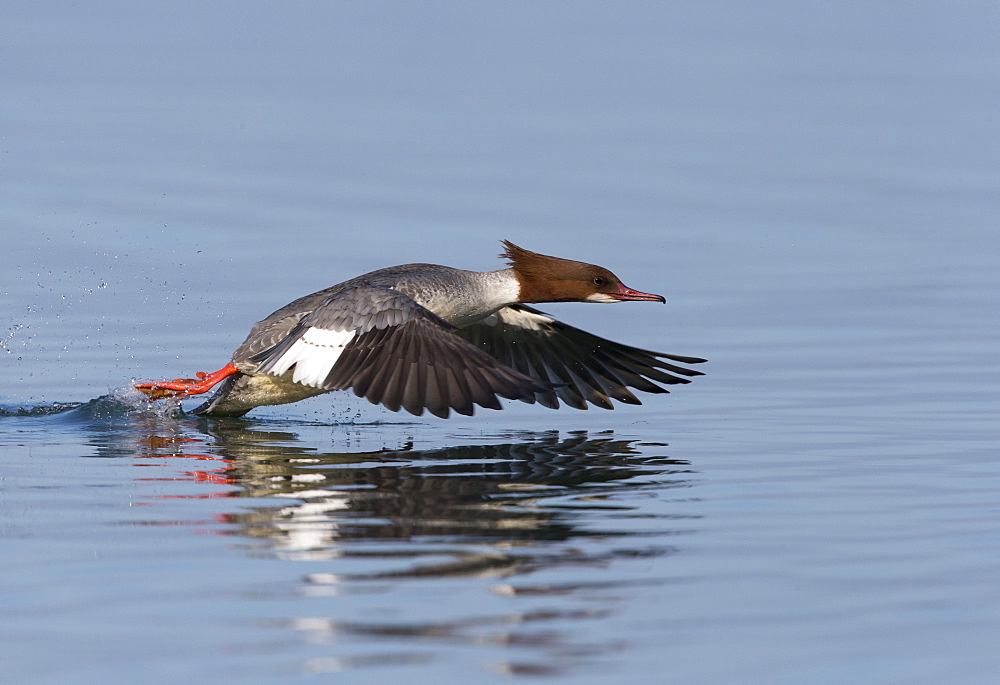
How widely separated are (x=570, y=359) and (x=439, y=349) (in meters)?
2.21

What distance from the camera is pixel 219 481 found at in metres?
6.79

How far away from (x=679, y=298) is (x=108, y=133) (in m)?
8.21

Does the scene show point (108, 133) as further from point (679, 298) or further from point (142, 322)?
point (679, 298)

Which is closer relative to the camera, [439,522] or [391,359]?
[439,522]

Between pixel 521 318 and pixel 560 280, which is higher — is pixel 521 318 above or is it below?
below

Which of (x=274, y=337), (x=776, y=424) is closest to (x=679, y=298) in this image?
(x=776, y=424)

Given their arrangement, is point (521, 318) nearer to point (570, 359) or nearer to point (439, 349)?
point (570, 359)

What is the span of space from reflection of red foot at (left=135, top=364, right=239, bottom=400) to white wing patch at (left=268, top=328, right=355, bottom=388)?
68cm

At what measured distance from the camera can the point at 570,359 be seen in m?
9.72

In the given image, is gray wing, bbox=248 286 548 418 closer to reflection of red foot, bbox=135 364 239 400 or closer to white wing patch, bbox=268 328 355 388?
white wing patch, bbox=268 328 355 388

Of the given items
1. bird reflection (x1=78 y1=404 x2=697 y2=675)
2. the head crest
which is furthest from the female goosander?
bird reflection (x1=78 y1=404 x2=697 y2=675)

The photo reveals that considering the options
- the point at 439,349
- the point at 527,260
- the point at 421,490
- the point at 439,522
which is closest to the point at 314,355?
the point at 439,349

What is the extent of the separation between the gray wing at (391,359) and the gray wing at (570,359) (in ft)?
5.02

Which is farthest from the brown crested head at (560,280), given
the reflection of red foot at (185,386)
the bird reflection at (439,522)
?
the reflection of red foot at (185,386)
